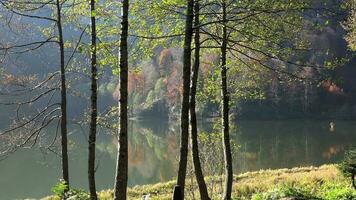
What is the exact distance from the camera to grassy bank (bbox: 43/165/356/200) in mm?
10523

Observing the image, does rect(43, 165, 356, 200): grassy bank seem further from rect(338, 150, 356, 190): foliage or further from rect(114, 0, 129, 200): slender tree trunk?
rect(114, 0, 129, 200): slender tree trunk

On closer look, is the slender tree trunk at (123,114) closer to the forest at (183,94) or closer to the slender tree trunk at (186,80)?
the forest at (183,94)

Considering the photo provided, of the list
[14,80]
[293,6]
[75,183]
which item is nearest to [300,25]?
[293,6]

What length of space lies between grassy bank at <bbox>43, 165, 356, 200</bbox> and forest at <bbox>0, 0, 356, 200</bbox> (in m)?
0.08

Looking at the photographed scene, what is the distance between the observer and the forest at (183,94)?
10.2 meters

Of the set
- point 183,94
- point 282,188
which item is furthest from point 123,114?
point 282,188

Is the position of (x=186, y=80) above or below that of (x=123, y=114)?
above

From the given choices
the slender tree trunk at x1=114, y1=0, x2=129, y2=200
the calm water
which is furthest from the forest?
the calm water

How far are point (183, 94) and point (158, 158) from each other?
38298 mm

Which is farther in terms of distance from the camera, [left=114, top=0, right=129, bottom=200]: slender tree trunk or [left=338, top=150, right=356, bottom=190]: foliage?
[left=338, top=150, right=356, bottom=190]: foliage

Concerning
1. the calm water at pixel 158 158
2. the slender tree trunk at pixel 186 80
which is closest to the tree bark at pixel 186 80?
the slender tree trunk at pixel 186 80

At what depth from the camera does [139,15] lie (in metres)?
10.8

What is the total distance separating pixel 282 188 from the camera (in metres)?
10.5

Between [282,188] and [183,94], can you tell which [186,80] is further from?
[282,188]
